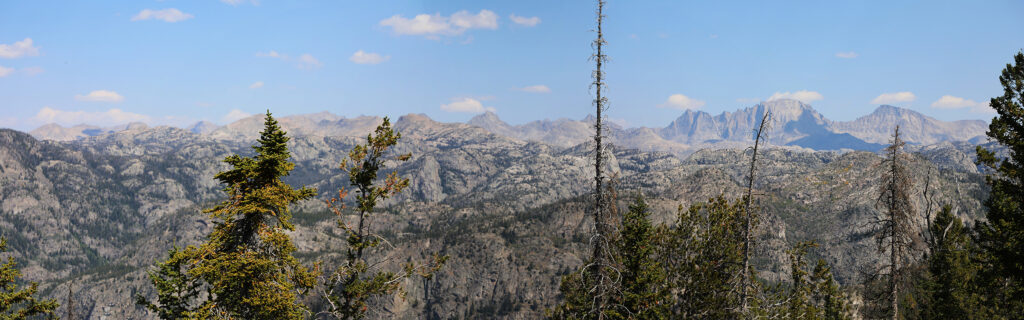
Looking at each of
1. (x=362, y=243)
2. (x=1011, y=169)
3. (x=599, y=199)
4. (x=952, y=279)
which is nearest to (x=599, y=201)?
(x=599, y=199)

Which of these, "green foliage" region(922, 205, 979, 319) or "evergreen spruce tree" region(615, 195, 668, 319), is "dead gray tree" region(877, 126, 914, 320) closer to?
"evergreen spruce tree" region(615, 195, 668, 319)

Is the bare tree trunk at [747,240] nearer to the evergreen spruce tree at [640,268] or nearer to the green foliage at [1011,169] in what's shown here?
the evergreen spruce tree at [640,268]

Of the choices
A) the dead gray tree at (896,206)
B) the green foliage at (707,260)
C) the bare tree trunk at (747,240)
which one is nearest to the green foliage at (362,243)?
the green foliage at (707,260)

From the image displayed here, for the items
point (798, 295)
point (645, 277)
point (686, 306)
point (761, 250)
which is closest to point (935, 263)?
point (798, 295)

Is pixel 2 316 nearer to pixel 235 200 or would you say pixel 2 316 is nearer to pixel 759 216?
pixel 235 200

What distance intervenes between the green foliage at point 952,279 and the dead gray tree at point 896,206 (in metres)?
15.4

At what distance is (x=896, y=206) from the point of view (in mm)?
26703

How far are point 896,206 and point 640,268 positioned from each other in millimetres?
13219

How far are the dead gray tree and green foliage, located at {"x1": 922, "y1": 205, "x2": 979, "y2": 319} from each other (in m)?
15.4

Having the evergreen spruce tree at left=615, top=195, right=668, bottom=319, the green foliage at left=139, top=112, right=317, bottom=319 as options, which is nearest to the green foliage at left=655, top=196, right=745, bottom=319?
the evergreen spruce tree at left=615, top=195, right=668, bottom=319

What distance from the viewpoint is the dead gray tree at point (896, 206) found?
85.1ft

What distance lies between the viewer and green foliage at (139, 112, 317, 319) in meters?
25.4

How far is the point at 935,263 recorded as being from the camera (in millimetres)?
40906

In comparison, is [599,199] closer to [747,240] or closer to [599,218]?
[599,218]
